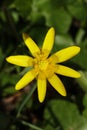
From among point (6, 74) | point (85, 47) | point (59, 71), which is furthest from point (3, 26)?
point (59, 71)

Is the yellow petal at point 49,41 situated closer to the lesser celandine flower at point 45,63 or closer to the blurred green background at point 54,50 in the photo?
the lesser celandine flower at point 45,63

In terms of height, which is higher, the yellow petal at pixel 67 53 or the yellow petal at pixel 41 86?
the yellow petal at pixel 67 53

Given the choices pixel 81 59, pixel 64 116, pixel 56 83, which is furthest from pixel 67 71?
pixel 64 116

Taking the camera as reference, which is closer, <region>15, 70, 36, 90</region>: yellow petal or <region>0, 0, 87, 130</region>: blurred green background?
<region>15, 70, 36, 90</region>: yellow petal

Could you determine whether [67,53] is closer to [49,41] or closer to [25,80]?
[49,41]

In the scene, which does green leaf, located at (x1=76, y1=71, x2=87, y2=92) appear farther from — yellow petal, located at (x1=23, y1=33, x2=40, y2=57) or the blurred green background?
yellow petal, located at (x1=23, y1=33, x2=40, y2=57)

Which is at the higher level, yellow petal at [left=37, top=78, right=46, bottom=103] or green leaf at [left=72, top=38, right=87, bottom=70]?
yellow petal at [left=37, top=78, right=46, bottom=103]

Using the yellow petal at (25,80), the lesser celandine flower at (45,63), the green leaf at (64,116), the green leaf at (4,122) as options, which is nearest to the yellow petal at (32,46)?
the lesser celandine flower at (45,63)

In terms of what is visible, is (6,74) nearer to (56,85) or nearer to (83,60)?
(83,60)

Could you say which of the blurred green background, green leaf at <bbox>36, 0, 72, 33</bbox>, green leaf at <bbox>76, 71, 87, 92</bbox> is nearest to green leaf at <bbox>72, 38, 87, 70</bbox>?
the blurred green background
